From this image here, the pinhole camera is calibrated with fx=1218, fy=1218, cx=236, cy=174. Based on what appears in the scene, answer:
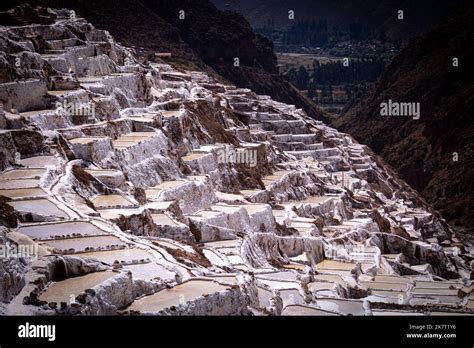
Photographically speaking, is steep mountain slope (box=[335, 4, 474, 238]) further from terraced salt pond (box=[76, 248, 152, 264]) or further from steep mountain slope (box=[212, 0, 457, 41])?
terraced salt pond (box=[76, 248, 152, 264])

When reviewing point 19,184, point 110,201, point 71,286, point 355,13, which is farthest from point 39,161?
point 355,13

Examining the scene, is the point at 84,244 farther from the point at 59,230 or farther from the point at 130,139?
the point at 130,139

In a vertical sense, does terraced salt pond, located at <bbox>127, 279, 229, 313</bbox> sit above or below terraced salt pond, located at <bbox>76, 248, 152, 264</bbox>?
below

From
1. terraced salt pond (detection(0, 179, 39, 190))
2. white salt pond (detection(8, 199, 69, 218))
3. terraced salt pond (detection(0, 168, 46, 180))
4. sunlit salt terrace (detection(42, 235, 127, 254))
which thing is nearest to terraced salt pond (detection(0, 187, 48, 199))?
terraced salt pond (detection(0, 179, 39, 190))

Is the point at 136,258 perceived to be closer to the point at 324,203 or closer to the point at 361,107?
the point at 324,203

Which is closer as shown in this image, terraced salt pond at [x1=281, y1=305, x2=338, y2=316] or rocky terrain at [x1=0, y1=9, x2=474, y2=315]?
rocky terrain at [x1=0, y1=9, x2=474, y2=315]
